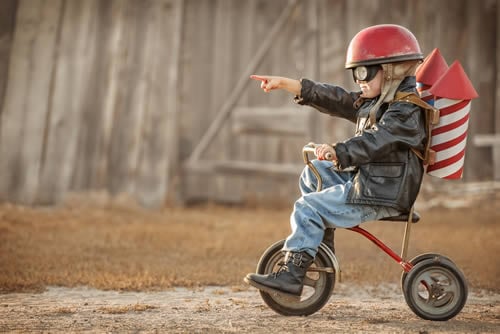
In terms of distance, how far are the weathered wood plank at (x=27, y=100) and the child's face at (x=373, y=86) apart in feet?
16.8

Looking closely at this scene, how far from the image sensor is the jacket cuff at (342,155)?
3199 millimetres

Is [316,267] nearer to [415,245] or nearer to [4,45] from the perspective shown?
[415,245]

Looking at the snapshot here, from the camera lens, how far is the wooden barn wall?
7.74m

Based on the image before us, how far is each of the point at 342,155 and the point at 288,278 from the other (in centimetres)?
60

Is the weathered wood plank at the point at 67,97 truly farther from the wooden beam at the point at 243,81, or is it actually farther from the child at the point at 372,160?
the child at the point at 372,160

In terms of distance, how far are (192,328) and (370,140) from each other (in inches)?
Answer: 44.6

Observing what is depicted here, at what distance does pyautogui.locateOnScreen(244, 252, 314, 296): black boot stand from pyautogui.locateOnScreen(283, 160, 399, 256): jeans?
4 cm

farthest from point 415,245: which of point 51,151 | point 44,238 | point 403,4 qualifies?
point 51,151

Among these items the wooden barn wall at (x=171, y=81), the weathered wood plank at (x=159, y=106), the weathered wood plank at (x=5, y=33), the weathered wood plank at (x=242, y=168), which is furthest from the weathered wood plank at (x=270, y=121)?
the weathered wood plank at (x=5, y=33)

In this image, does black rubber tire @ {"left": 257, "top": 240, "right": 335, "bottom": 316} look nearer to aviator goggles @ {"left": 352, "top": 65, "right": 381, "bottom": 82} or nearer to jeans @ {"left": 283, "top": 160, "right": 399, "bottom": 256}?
jeans @ {"left": 283, "top": 160, "right": 399, "bottom": 256}

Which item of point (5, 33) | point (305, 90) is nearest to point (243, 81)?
point (5, 33)

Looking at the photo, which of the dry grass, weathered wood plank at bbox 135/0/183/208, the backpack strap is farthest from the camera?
weathered wood plank at bbox 135/0/183/208

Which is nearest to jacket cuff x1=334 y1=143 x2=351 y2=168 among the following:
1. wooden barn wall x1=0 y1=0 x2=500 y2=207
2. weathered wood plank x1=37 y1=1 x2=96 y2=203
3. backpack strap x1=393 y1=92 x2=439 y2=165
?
backpack strap x1=393 y1=92 x2=439 y2=165

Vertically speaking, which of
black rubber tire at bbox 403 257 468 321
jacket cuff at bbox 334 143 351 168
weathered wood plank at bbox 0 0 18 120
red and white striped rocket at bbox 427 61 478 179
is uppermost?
weathered wood plank at bbox 0 0 18 120
